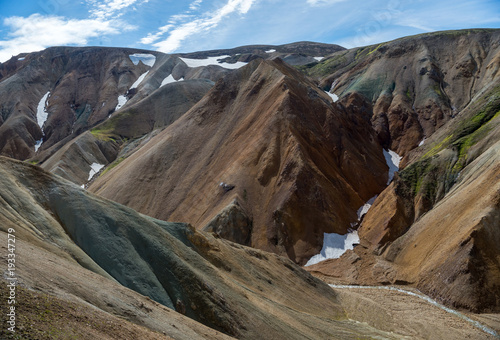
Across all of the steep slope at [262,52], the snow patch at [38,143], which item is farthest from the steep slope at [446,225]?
the steep slope at [262,52]

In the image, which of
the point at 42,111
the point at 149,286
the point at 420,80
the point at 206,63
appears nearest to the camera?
the point at 149,286

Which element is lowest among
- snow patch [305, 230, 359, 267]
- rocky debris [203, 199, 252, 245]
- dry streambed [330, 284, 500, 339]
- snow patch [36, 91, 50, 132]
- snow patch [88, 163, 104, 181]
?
dry streambed [330, 284, 500, 339]

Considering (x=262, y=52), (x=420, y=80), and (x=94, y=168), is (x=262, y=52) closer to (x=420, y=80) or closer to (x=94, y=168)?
(x=420, y=80)

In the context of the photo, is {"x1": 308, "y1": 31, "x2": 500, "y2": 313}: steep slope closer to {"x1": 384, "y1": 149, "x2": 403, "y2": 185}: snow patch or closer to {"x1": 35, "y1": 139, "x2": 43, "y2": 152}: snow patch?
{"x1": 384, "y1": 149, "x2": 403, "y2": 185}: snow patch

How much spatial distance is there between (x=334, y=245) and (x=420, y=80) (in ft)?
173

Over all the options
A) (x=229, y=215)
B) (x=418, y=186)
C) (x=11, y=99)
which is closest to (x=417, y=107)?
(x=418, y=186)

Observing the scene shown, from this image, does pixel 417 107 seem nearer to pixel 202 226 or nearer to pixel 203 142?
pixel 203 142

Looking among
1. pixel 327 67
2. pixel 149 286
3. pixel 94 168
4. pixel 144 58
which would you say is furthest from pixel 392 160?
pixel 144 58

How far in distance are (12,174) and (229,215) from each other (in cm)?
2937

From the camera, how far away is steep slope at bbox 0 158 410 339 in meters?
19.6

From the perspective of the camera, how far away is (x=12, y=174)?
27.7m

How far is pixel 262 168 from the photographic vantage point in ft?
199

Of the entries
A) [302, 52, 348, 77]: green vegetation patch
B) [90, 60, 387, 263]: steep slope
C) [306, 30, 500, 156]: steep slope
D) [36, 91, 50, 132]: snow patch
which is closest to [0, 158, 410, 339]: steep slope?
[90, 60, 387, 263]: steep slope

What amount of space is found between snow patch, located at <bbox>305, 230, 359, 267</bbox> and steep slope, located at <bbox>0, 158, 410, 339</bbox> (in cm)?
1567
